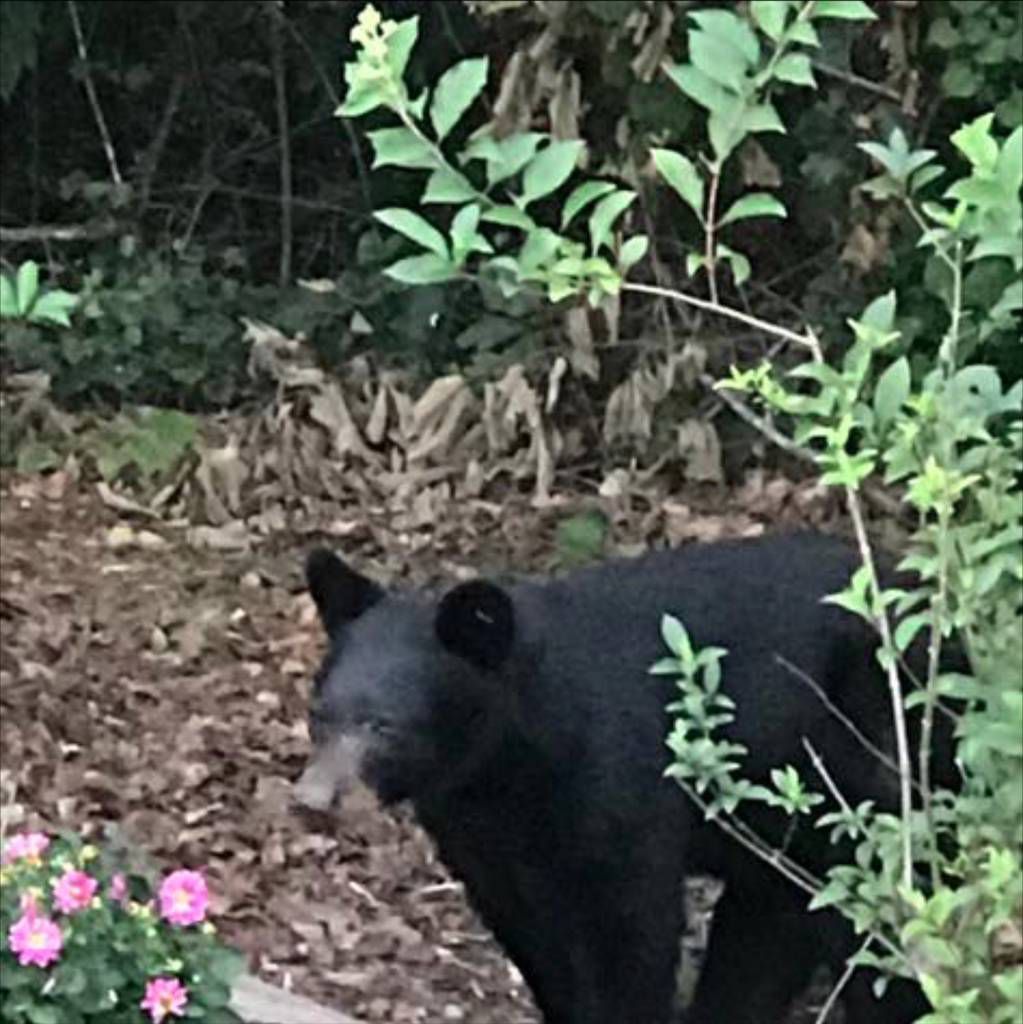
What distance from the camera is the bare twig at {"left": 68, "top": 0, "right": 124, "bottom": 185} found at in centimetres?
1024

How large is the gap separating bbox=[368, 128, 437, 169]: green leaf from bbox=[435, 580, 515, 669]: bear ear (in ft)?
5.53

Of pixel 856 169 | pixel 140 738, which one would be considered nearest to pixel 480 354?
pixel 856 169

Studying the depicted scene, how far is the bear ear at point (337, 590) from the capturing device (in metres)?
5.17

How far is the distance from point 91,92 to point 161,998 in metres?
6.53

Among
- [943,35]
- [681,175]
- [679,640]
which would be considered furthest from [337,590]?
[943,35]

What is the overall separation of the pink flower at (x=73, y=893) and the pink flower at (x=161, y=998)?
0.15 m

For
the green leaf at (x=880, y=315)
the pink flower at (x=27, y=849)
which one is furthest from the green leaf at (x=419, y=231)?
the pink flower at (x=27, y=849)

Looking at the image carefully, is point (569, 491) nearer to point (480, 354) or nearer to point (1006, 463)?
point (480, 354)

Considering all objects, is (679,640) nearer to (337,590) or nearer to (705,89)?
(705,89)

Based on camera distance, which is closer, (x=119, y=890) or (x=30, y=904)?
(x=30, y=904)

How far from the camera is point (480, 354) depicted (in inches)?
340

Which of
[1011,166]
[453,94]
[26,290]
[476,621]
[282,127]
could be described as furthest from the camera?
[282,127]

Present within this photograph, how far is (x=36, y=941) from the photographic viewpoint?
415 centimetres

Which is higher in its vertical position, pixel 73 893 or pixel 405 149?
pixel 405 149
